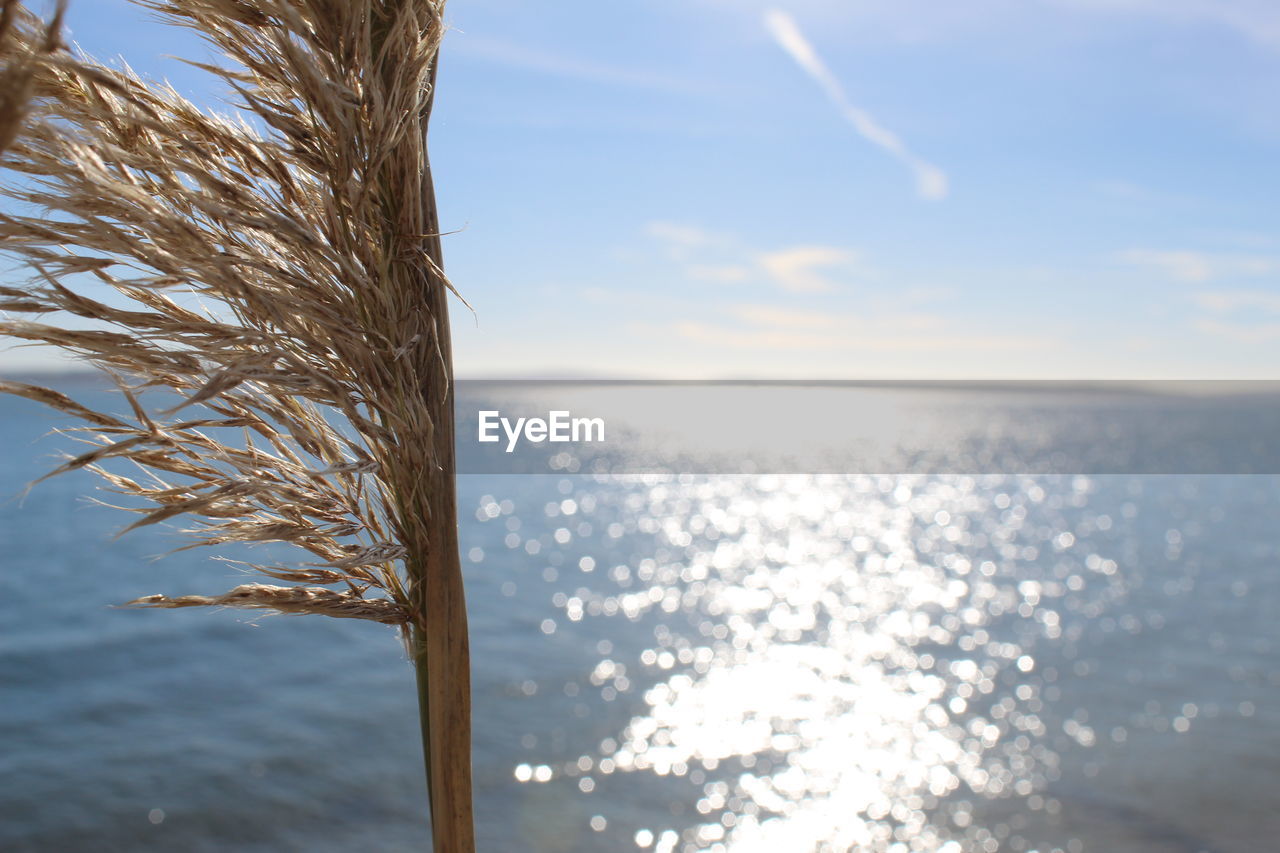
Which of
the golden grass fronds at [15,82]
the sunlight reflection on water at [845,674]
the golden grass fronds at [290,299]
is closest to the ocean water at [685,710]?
the sunlight reflection on water at [845,674]

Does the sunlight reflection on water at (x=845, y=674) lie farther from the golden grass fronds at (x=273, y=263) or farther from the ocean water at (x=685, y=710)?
the golden grass fronds at (x=273, y=263)

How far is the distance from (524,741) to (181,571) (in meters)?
16.7

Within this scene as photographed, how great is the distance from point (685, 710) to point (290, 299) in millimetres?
17532

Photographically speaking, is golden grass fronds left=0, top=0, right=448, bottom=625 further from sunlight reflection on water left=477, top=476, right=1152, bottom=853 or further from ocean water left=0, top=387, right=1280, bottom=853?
sunlight reflection on water left=477, top=476, right=1152, bottom=853

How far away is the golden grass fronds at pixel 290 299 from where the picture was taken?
1379mm

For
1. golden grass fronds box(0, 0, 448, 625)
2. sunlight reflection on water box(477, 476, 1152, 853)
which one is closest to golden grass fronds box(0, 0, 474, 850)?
golden grass fronds box(0, 0, 448, 625)

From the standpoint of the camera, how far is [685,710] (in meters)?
17.9

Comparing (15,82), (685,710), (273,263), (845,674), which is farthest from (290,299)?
(845,674)

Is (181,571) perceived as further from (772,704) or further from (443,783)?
(443,783)

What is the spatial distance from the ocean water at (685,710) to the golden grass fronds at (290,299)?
7.55 metres

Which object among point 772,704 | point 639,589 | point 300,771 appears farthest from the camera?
point 639,589

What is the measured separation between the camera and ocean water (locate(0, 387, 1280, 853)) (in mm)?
13406

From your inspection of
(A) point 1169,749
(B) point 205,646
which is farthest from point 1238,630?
(B) point 205,646

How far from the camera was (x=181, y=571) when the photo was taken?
27656 millimetres
